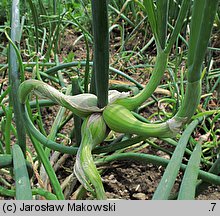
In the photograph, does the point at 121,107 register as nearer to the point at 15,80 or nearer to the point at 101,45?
the point at 101,45

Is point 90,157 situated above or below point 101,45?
below

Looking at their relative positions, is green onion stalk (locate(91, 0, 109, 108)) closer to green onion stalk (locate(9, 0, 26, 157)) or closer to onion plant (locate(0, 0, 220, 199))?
onion plant (locate(0, 0, 220, 199))

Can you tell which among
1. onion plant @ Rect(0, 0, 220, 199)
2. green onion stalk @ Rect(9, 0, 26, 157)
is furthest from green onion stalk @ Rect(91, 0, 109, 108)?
green onion stalk @ Rect(9, 0, 26, 157)

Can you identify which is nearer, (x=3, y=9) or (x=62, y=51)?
(x=62, y=51)

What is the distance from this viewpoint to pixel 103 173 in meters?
1.02

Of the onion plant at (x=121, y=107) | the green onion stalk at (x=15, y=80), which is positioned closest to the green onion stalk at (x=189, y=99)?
the onion plant at (x=121, y=107)

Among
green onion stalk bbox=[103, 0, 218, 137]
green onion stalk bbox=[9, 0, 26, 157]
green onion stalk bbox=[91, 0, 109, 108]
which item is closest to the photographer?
green onion stalk bbox=[103, 0, 218, 137]

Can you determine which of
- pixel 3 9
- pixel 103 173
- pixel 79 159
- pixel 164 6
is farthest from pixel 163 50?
pixel 3 9

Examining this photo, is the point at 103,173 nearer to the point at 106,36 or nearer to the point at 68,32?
the point at 106,36

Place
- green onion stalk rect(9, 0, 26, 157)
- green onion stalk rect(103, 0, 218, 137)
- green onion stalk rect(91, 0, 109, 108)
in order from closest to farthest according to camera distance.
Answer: green onion stalk rect(103, 0, 218, 137), green onion stalk rect(91, 0, 109, 108), green onion stalk rect(9, 0, 26, 157)

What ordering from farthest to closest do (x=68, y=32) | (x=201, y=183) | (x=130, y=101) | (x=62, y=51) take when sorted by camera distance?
(x=68, y=32), (x=62, y=51), (x=201, y=183), (x=130, y=101)

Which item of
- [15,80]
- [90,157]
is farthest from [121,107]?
[15,80]

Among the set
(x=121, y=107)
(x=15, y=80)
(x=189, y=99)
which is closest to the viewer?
(x=189, y=99)

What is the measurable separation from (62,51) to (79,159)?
106cm
